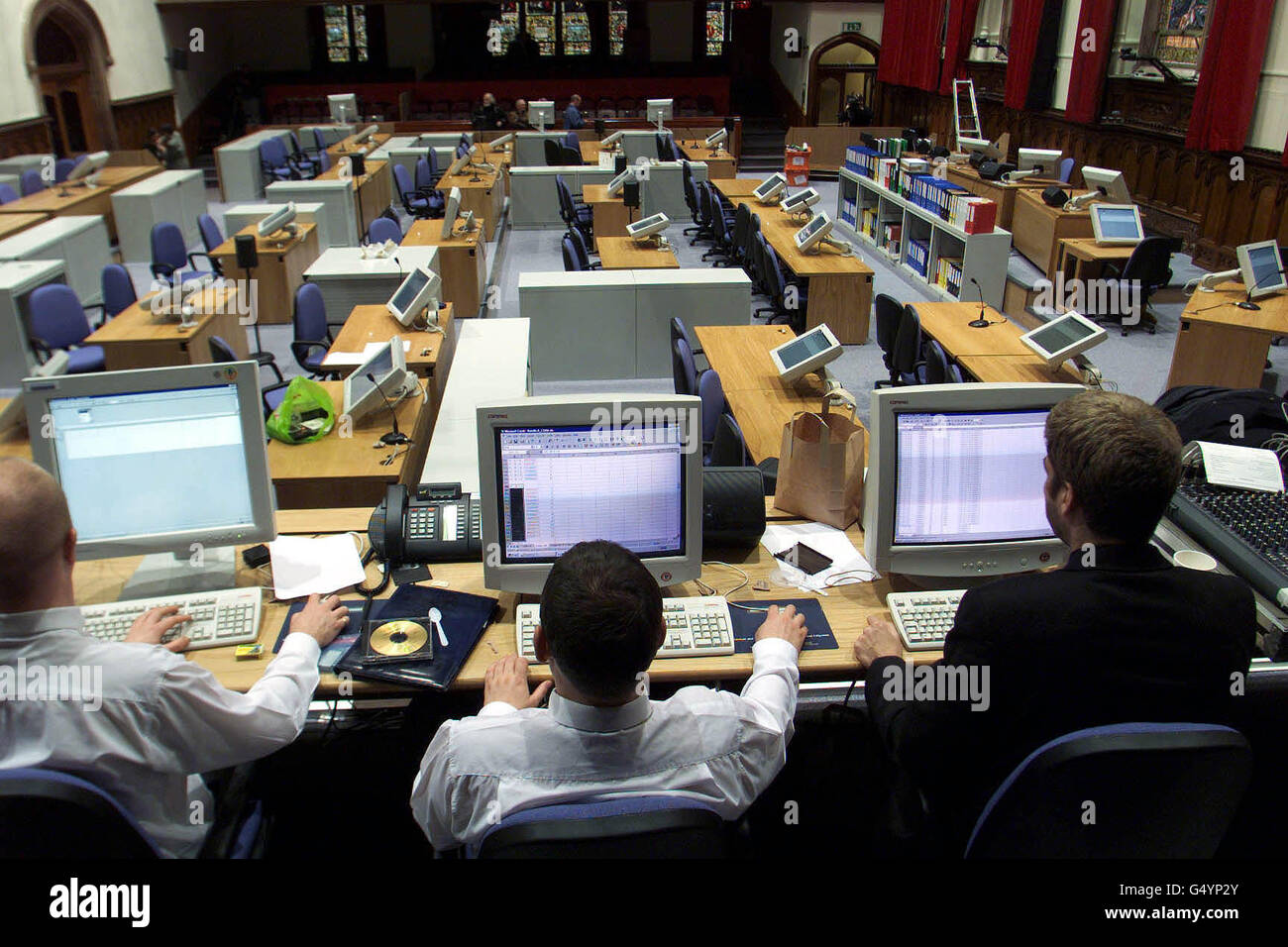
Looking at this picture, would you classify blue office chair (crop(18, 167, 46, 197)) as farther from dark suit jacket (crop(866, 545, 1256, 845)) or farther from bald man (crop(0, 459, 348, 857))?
dark suit jacket (crop(866, 545, 1256, 845))

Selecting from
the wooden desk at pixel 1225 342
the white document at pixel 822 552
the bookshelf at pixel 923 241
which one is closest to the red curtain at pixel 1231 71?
the bookshelf at pixel 923 241

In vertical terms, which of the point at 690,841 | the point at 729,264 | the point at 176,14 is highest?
the point at 176,14

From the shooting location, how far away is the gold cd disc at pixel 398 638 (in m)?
2.18

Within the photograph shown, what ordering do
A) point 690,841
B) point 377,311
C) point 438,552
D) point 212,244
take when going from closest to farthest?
1. point 690,841
2. point 438,552
3. point 377,311
4. point 212,244

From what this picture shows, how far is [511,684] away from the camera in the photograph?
203 cm

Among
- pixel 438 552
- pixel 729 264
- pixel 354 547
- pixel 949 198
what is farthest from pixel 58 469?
pixel 729 264

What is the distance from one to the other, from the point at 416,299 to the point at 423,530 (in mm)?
3186

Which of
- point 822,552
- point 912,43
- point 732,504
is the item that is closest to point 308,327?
point 732,504

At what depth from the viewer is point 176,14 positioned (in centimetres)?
1711

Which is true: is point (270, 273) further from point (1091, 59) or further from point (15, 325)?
point (1091, 59)

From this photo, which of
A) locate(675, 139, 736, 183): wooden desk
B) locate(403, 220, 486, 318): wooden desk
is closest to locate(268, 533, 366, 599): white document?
locate(403, 220, 486, 318): wooden desk

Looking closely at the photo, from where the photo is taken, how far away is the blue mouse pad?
2.27 meters

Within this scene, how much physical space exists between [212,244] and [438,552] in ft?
23.3
